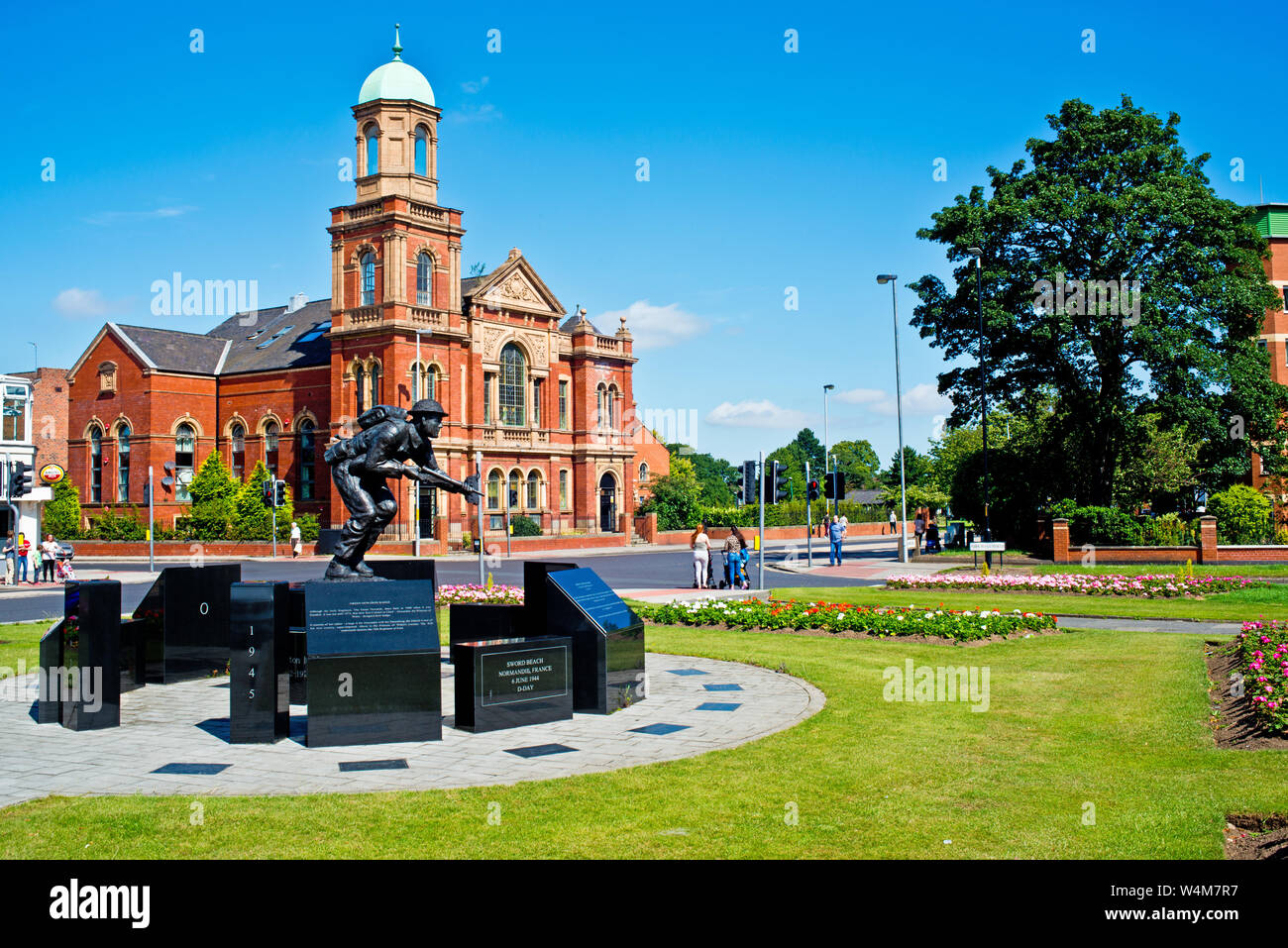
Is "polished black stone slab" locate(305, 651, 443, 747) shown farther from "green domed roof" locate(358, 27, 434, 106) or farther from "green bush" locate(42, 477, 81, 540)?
"green bush" locate(42, 477, 81, 540)

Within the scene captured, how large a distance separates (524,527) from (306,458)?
533 inches

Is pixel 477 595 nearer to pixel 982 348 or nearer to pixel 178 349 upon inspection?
pixel 982 348

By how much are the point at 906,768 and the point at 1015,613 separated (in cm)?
1040

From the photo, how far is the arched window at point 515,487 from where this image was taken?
198 feet

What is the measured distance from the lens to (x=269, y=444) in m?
60.5

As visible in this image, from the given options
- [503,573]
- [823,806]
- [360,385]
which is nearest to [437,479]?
[823,806]

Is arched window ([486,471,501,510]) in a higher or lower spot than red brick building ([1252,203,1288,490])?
lower

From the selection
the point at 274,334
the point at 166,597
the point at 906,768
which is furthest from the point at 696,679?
the point at 274,334

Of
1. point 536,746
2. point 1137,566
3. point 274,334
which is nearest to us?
point 536,746

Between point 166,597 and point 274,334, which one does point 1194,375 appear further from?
point 274,334

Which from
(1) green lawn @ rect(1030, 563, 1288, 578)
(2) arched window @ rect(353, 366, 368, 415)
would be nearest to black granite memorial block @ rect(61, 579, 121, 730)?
(1) green lawn @ rect(1030, 563, 1288, 578)

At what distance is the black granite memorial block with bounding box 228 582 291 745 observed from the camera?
30.8 feet

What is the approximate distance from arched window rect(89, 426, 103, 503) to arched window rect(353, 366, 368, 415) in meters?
18.7
